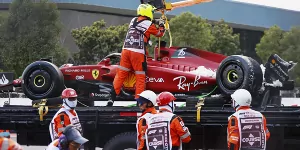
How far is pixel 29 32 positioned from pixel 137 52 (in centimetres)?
2234

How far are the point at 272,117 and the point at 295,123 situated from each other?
314 mm

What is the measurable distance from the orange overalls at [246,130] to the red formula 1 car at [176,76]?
1.65m

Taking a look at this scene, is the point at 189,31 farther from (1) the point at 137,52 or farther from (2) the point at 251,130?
(2) the point at 251,130

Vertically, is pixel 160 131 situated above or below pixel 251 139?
above

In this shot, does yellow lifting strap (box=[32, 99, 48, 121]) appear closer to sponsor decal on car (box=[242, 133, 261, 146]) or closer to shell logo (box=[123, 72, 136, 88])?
shell logo (box=[123, 72, 136, 88])

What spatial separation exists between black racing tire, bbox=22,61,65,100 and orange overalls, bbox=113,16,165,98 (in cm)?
105

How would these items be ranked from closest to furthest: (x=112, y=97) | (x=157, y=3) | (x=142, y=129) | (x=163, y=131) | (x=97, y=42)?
(x=163, y=131) < (x=142, y=129) < (x=112, y=97) < (x=157, y=3) < (x=97, y=42)

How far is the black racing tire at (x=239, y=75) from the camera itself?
348 inches

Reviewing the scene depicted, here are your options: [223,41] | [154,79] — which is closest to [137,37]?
[154,79]

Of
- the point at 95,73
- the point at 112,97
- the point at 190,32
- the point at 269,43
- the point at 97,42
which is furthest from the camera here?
the point at 269,43

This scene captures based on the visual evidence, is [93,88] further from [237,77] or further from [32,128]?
[237,77]

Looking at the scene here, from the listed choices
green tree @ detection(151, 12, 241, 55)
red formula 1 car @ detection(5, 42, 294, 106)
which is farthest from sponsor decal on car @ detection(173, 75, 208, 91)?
green tree @ detection(151, 12, 241, 55)

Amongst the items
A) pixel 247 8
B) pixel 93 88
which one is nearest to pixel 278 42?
pixel 247 8

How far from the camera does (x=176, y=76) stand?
959 cm
